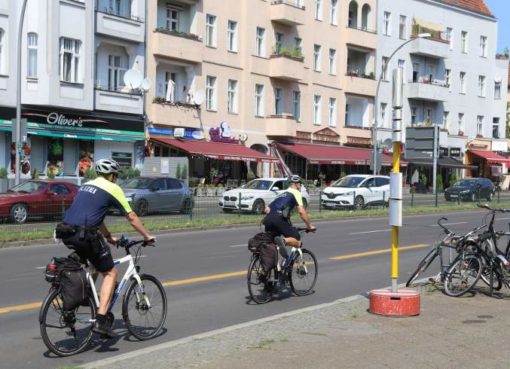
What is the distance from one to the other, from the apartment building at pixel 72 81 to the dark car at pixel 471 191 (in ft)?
53.9

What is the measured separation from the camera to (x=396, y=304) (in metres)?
8.57

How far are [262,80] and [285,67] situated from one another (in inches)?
63.6

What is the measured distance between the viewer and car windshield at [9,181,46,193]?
23.6m

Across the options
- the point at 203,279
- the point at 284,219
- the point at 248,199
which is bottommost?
the point at 203,279

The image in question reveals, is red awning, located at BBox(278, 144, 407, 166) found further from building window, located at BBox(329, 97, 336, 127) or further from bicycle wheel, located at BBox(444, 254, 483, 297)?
bicycle wheel, located at BBox(444, 254, 483, 297)

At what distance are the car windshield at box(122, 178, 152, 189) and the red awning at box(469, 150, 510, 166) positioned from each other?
1719 inches

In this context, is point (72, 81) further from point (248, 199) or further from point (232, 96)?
point (232, 96)

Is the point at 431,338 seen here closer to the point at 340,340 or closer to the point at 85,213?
the point at 340,340

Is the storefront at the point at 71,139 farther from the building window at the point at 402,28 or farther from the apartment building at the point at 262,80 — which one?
the building window at the point at 402,28

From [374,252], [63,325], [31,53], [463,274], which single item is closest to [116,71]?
[31,53]

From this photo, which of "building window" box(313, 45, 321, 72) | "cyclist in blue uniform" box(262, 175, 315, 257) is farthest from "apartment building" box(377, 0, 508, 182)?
"cyclist in blue uniform" box(262, 175, 315, 257)

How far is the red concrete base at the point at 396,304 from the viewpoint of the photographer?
28.1 ft

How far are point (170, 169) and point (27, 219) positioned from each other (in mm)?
15714

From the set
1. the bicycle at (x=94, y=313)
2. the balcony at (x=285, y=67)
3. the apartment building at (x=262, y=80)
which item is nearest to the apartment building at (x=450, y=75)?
the apartment building at (x=262, y=80)
